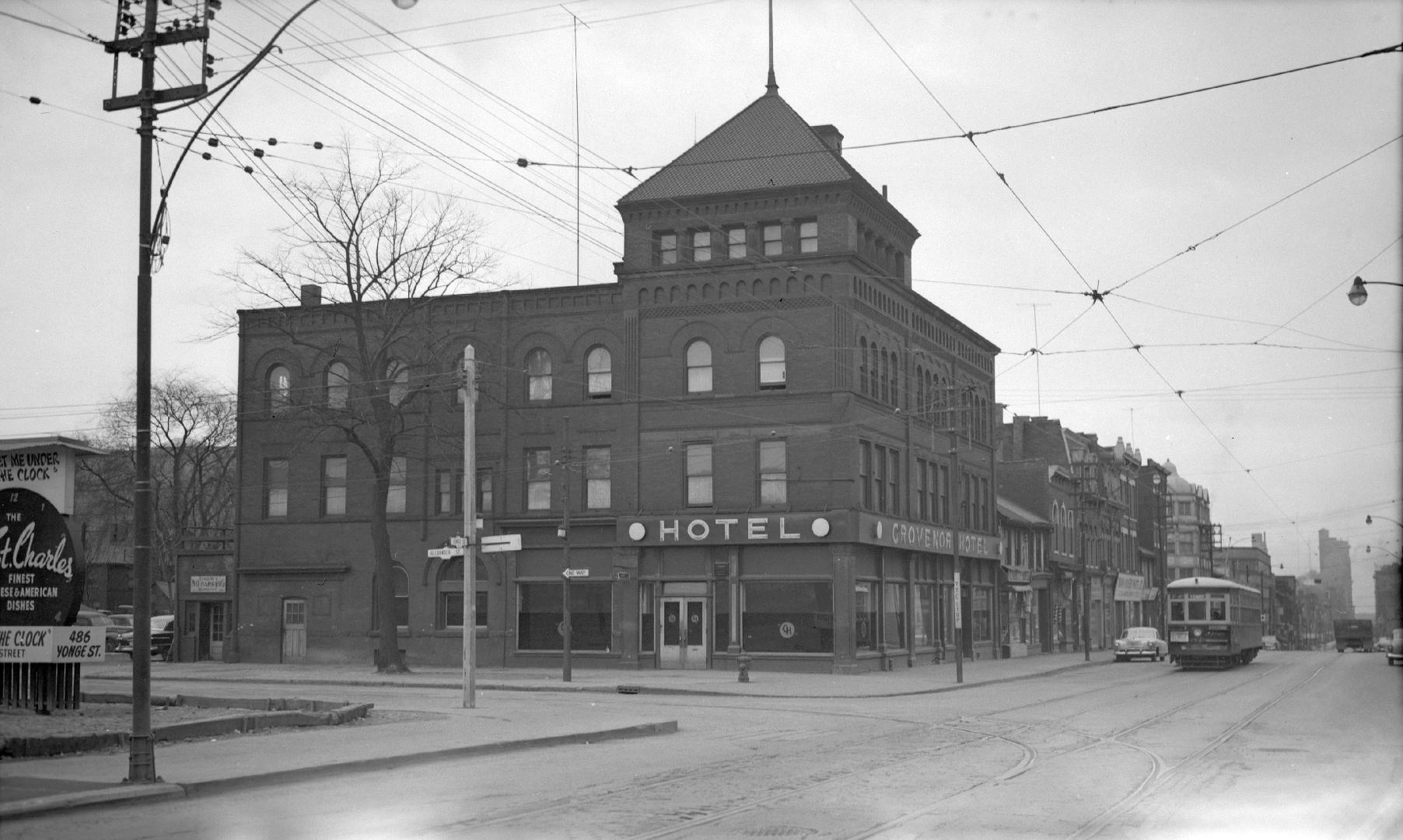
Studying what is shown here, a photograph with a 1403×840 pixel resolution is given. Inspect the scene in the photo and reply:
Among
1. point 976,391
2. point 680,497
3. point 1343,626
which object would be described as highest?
point 976,391

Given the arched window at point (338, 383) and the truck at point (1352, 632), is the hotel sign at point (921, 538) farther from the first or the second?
the truck at point (1352, 632)

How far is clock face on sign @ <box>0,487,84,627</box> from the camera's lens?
826 inches

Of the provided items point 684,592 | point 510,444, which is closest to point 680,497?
point 684,592

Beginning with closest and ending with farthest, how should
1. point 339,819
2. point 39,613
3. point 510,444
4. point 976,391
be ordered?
point 339,819 → point 39,613 → point 510,444 → point 976,391

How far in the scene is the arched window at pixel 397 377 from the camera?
4566 cm

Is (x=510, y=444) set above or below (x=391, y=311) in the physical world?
below

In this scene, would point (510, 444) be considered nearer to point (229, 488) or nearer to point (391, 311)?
point (391, 311)

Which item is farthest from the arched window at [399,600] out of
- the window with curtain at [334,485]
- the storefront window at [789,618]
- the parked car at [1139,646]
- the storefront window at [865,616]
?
the parked car at [1139,646]

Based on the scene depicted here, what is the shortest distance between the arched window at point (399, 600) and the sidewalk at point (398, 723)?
1.80 metres

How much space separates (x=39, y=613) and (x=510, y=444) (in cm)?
2630

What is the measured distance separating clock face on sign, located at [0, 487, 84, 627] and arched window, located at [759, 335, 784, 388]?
26.1 meters

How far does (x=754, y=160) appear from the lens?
148 ft

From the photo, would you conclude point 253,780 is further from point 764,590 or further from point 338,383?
point 338,383

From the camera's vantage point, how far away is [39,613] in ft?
68.9
